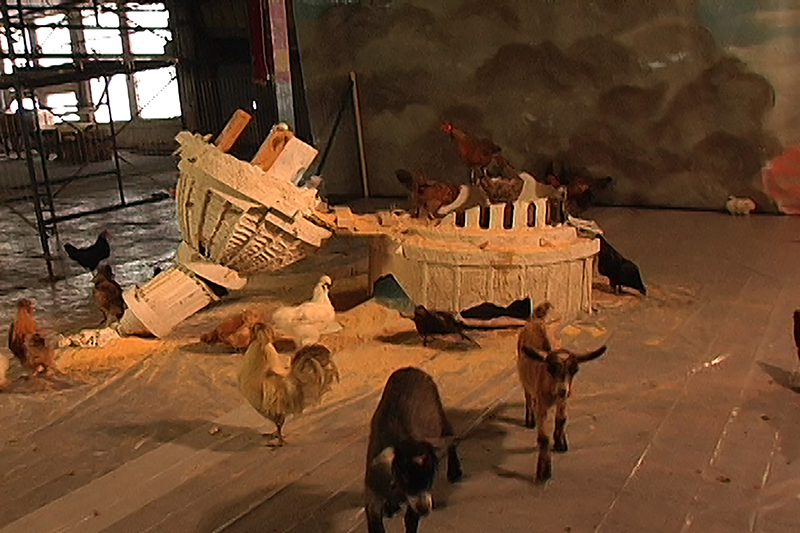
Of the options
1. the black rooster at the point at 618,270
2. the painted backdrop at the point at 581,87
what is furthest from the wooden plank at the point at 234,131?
the painted backdrop at the point at 581,87

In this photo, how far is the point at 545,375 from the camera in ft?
8.51

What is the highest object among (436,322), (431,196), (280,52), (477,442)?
(280,52)

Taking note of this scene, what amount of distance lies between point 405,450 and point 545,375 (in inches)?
29.1

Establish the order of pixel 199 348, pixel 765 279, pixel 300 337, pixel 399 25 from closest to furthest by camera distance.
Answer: pixel 300 337, pixel 199 348, pixel 765 279, pixel 399 25

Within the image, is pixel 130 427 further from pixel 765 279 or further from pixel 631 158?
pixel 631 158

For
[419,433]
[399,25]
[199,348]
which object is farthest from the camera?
[399,25]

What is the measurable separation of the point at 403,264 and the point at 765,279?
232 cm

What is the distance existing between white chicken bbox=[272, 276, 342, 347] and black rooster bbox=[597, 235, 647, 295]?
177 centimetres

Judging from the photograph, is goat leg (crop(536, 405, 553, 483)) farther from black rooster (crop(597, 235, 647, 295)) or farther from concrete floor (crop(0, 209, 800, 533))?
black rooster (crop(597, 235, 647, 295))

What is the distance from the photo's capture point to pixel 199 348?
434 cm

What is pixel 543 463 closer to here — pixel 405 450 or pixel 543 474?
pixel 543 474

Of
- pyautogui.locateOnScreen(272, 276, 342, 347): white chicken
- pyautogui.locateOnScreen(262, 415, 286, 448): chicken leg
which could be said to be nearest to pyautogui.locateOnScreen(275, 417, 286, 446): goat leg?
pyautogui.locateOnScreen(262, 415, 286, 448): chicken leg

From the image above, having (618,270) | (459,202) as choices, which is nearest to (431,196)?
(459,202)

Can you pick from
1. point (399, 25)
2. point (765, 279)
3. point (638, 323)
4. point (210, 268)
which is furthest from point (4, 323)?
point (399, 25)
